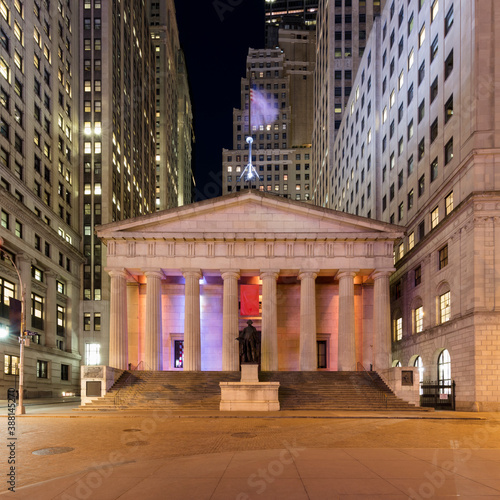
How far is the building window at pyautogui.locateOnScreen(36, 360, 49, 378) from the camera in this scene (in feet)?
183

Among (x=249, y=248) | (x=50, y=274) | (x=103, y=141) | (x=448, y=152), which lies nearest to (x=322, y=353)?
(x=249, y=248)

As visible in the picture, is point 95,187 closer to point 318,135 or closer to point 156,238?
point 156,238

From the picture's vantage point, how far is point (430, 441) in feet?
56.5

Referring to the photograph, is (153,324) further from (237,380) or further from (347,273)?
(347,273)

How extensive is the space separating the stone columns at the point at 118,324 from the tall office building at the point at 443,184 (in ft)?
87.0

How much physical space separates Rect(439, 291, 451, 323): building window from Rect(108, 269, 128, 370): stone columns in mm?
27128

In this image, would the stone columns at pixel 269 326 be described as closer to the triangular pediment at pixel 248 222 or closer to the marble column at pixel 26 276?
the triangular pediment at pixel 248 222

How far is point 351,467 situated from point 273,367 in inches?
1288

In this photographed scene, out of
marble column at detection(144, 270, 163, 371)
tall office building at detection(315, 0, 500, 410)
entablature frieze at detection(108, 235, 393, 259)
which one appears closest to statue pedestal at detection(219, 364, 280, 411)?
tall office building at detection(315, 0, 500, 410)

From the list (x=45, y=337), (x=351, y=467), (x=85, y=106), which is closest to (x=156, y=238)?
(x=45, y=337)

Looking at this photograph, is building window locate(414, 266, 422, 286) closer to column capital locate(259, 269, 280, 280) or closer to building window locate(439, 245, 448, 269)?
building window locate(439, 245, 448, 269)

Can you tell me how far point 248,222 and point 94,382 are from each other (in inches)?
768

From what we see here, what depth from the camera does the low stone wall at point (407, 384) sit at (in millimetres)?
34753

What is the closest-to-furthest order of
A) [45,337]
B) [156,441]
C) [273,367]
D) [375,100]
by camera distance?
[156,441]
[273,367]
[45,337]
[375,100]
